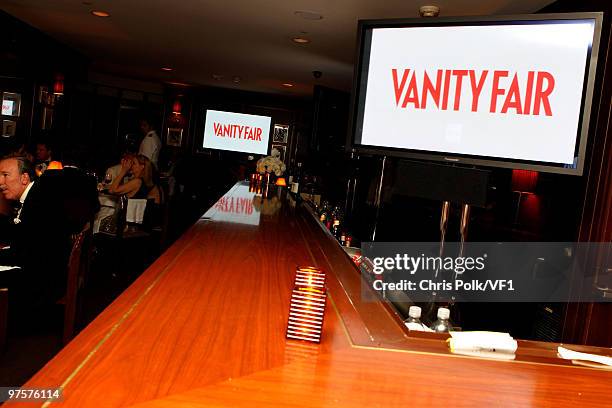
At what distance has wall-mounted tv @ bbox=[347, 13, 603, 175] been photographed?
2.52m

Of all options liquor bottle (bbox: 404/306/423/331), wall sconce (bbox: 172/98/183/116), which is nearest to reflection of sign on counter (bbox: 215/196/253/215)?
liquor bottle (bbox: 404/306/423/331)

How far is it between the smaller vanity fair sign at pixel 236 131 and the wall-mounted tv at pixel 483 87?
12064mm

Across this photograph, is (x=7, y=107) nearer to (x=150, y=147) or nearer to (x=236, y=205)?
(x=150, y=147)

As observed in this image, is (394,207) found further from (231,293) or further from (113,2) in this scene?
(231,293)

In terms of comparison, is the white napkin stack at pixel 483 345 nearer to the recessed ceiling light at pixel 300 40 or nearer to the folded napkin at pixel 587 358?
the folded napkin at pixel 587 358

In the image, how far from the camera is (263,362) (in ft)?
4.04

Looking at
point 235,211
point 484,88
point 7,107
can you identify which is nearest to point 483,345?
point 484,88

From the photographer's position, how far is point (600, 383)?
4.44 ft

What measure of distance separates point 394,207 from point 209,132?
336 inches

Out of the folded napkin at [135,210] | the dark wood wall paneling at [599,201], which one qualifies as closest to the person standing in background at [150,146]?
the folded napkin at [135,210]

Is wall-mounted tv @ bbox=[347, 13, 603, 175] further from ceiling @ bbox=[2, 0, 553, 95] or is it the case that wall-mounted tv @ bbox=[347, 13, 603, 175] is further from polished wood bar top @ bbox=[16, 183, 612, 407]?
ceiling @ bbox=[2, 0, 553, 95]

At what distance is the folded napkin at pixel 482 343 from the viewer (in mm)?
1485

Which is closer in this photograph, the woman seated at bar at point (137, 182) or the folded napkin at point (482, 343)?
the folded napkin at point (482, 343)

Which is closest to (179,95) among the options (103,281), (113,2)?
(113,2)
